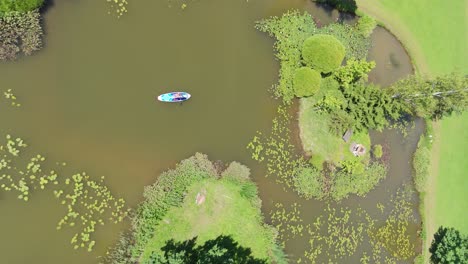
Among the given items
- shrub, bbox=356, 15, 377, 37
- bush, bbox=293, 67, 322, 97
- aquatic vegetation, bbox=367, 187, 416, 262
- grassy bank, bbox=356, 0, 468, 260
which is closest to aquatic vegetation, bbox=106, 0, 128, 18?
bush, bbox=293, 67, 322, 97

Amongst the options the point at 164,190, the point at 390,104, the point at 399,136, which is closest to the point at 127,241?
the point at 164,190

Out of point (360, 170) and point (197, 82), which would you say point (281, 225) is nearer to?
point (360, 170)

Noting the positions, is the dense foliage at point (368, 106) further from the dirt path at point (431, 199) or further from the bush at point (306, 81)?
the dirt path at point (431, 199)

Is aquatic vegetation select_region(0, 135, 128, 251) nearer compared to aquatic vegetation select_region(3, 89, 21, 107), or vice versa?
aquatic vegetation select_region(0, 135, 128, 251)

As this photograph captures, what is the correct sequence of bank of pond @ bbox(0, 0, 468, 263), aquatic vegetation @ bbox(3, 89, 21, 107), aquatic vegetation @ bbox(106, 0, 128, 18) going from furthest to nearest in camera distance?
aquatic vegetation @ bbox(106, 0, 128, 18) → bank of pond @ bbox(0, 0, 468, 263) → aquatic vegetation @ bbox(3, 89, 21, 107)

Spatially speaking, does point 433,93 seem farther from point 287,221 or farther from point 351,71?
point 287,221

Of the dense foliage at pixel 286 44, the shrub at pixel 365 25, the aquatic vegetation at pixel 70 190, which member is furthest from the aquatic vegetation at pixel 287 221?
the shrub at pixel 365 25

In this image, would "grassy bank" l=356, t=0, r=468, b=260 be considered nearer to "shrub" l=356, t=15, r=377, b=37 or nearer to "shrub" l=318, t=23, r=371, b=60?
"shrub" l=356, t=15, r=377, b=37
